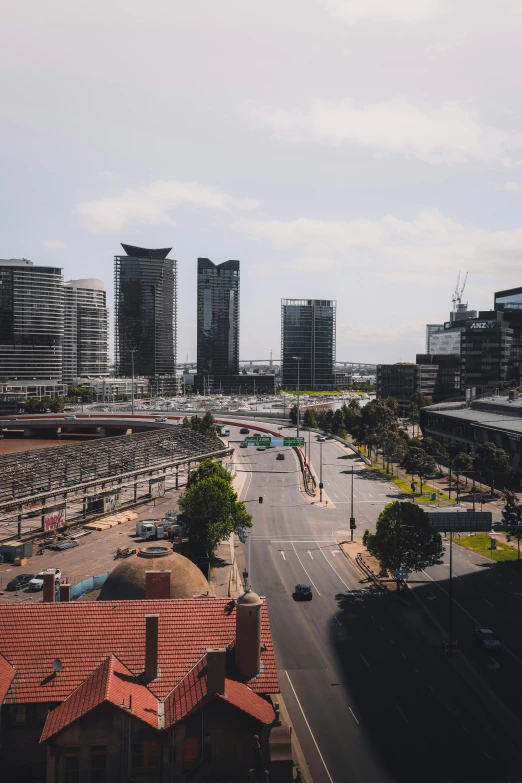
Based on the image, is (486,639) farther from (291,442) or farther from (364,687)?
(291,442)

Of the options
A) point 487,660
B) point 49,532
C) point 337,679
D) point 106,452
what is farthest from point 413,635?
point 106,452

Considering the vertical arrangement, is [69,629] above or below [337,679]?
above

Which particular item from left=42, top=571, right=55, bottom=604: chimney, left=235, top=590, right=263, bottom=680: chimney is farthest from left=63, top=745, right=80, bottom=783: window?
left=42, top=571, right=55, bottom=604: chimney

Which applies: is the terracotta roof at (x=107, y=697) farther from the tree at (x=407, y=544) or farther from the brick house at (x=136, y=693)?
the tree at (x=407, y=544)

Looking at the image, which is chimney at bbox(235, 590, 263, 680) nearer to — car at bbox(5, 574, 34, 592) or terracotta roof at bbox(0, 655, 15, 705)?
terracotta roof at bbox(0, 655, 15, 705)

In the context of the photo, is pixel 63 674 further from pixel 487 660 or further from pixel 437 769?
pixel 487 660

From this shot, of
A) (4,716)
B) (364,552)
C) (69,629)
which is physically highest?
(69,629)
